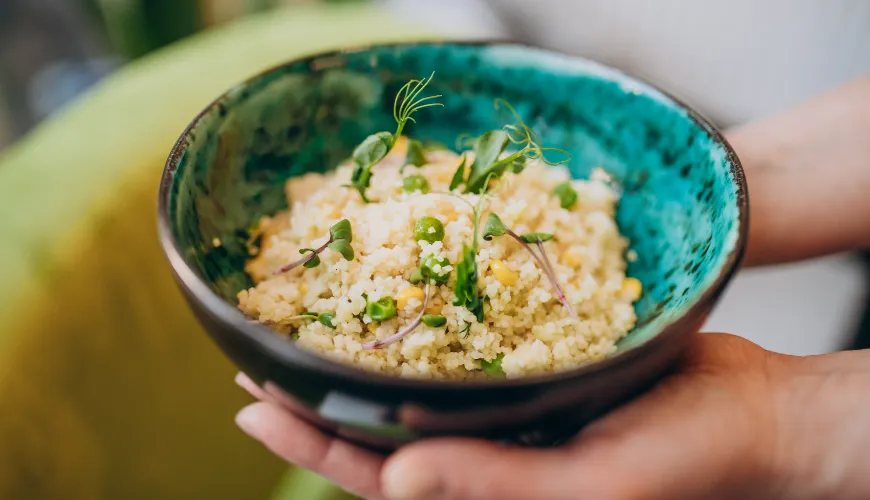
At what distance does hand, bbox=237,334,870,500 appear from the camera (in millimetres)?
654

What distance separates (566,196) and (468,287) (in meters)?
0.27

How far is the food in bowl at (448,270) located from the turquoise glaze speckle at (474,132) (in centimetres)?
6

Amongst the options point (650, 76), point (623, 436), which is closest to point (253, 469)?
point (623, 436)

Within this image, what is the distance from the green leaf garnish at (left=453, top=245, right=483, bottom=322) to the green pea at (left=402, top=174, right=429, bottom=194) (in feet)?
0.53

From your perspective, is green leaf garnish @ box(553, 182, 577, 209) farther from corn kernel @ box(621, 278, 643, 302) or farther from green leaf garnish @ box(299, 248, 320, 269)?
green leaf garnish @ box(299, 248, 320, 269)

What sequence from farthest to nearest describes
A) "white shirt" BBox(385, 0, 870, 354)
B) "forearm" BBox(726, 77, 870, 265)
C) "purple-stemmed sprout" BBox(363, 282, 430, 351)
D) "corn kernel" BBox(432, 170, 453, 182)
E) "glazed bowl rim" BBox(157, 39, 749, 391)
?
"white shirt" BBox(385, 0, 870, 354)
"forearm" BBox(726, 77, 870, 265)
"corn kernel" BBox(432, 170, 453, 182)
"purple-stemmed sprout" BBox(363, 282, 430, 351)
"glazed bowl rim" BBox(157, 39, 749, 391)

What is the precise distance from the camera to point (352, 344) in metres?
0.76

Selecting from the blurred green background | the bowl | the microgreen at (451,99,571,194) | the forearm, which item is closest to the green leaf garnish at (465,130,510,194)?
the microgreen at (451,99,571,194)

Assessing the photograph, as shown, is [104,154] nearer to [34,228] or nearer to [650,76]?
[34,228]

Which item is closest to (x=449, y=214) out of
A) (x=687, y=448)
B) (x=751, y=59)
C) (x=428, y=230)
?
(x=428, y=230)

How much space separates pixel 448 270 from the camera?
78 centimetres

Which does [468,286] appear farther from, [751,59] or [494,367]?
[751,59]

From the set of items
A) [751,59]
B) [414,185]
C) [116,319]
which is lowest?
[116,319]

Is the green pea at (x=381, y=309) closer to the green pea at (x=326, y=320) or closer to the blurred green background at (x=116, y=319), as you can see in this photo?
the green pea at (x=326, y=320)
